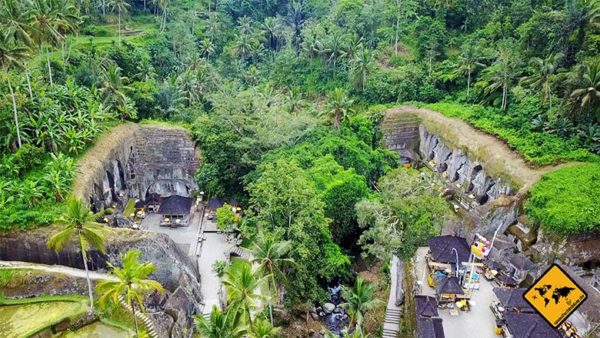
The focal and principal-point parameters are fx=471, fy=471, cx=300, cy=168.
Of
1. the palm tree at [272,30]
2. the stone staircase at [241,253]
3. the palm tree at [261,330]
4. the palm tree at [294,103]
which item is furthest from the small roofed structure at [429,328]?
the palm tree at [272,30]

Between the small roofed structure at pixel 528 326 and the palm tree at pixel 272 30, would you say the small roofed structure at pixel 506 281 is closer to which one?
the small roofed structure at pixel 528 326

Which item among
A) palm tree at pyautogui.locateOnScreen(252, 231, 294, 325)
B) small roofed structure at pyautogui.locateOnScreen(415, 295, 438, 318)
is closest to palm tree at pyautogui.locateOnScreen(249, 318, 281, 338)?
palm tree at pyautogui.locateOnScreen(252, 231, 294, 325)

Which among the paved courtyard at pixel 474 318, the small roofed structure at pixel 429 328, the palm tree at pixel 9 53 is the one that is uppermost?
the palm tree at pixel 9 53

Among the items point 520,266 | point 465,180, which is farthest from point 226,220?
point 465,180

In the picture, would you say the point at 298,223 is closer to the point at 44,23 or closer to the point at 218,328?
the point at 218,328

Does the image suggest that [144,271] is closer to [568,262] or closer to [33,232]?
[33,232]

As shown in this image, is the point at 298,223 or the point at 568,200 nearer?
the point at 298,223

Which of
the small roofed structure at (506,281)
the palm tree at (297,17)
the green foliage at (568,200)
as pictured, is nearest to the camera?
the green foliage at (568,200)
